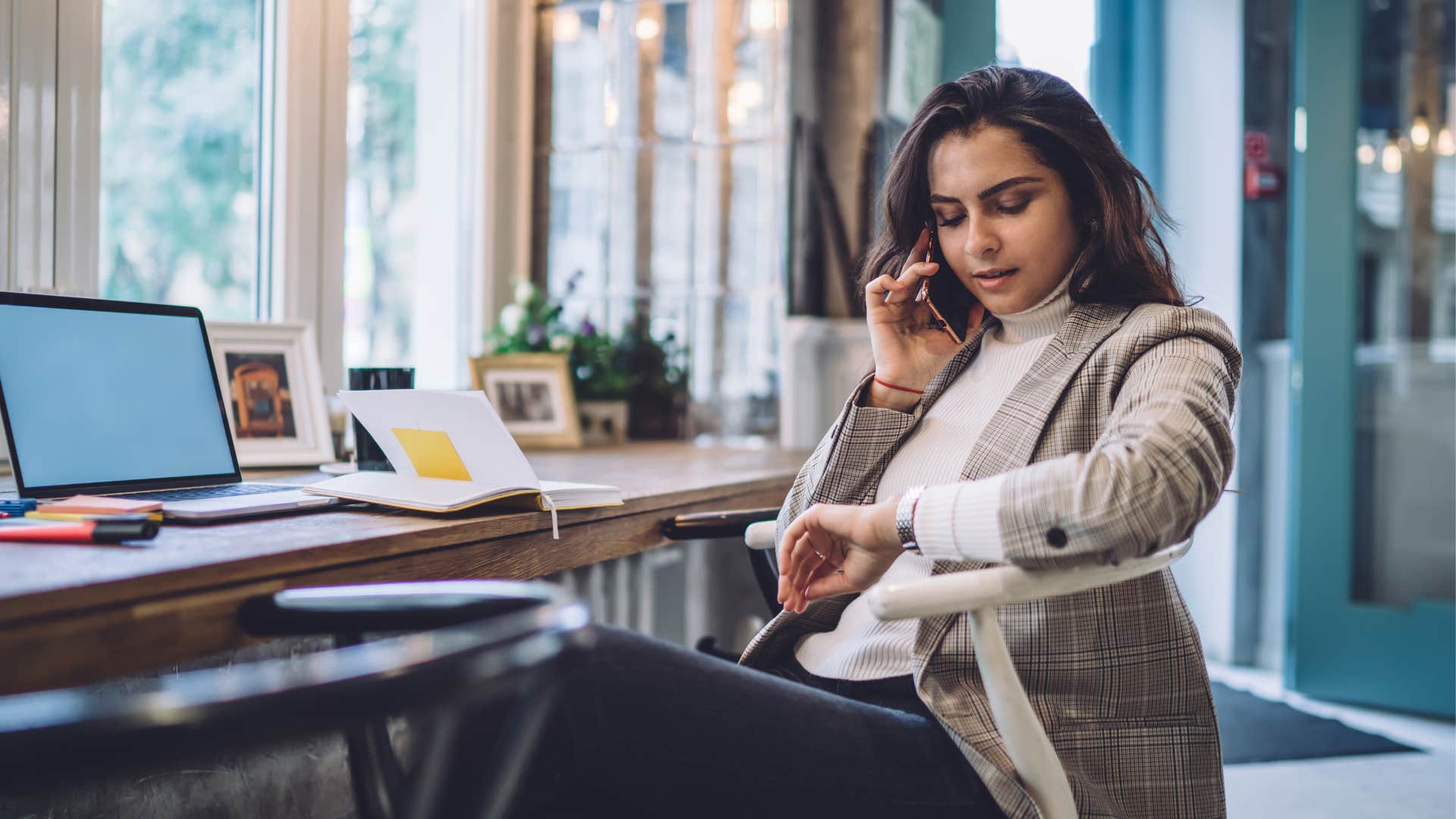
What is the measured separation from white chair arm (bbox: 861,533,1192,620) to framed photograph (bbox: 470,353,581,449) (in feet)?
4.98

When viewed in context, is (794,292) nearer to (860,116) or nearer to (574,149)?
(860,116)

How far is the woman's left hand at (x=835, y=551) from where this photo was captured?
1.01 m

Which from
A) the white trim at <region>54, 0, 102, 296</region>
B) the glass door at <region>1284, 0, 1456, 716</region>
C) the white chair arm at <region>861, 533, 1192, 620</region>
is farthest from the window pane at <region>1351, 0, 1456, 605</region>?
the white trim at <region>54, 0, 102, 296</region>

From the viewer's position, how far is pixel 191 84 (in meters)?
1.83

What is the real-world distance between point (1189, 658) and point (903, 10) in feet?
6.22

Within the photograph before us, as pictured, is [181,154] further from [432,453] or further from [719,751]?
[719,751]

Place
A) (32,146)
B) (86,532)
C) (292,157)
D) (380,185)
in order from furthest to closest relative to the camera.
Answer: (380,185), (292,157), (32,146), (86,532)

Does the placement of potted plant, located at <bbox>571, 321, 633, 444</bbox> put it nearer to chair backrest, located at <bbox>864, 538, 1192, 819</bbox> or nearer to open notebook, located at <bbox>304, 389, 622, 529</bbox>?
open notebook, located at <bbox>304, 389, 622, 529</bbox>

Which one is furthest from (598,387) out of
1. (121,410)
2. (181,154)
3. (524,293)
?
(121,410)

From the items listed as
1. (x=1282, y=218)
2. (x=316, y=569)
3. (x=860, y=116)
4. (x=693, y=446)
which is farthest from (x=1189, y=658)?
(x=1282, y=218)

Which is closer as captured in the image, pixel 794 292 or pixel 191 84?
pixel 191 84

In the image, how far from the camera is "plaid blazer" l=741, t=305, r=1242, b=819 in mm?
856

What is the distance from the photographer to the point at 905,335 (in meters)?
1.39

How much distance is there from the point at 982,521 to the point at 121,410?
1.00 metres
